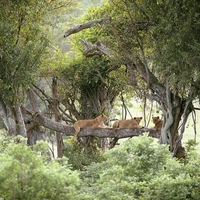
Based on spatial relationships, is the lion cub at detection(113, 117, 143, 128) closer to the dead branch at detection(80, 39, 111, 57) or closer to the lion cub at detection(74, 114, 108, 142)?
the lion cub at detection(74, 114, 108, 142)

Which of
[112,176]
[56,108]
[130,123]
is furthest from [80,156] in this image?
[112,176]

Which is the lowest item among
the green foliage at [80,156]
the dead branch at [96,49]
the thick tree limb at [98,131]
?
the green foliage at [80,156]

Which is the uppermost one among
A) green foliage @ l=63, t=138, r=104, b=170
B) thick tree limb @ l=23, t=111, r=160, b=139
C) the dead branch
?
the dead branch

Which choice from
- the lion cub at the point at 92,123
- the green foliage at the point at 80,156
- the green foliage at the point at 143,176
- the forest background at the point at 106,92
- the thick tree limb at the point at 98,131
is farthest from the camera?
the green foliage at the point at 80,156

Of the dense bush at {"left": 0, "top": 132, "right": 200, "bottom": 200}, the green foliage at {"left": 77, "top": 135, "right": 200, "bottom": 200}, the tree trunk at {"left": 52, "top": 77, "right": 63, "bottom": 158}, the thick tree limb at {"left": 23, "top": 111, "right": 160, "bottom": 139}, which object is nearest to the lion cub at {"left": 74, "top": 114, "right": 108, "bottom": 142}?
the thick tree limb at {"left": 23, "top": 111, "right": 160, "bottom": 139}

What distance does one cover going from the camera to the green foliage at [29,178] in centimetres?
482

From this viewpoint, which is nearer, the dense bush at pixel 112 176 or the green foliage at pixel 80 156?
the dense bush at pixel 112 176

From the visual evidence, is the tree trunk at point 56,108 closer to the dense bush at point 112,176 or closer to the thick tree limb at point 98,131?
the thick tree limb at point 98,131

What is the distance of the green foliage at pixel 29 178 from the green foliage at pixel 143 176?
14.9 inches

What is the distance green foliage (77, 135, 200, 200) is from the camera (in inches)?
216

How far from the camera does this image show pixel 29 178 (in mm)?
4895

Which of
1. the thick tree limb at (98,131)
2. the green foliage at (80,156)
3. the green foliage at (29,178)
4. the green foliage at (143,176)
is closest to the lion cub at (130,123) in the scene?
the thick tree limb at (98,131)

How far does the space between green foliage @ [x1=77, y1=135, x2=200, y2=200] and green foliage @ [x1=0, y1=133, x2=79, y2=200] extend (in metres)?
0.38

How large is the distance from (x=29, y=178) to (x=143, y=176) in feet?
5.78
